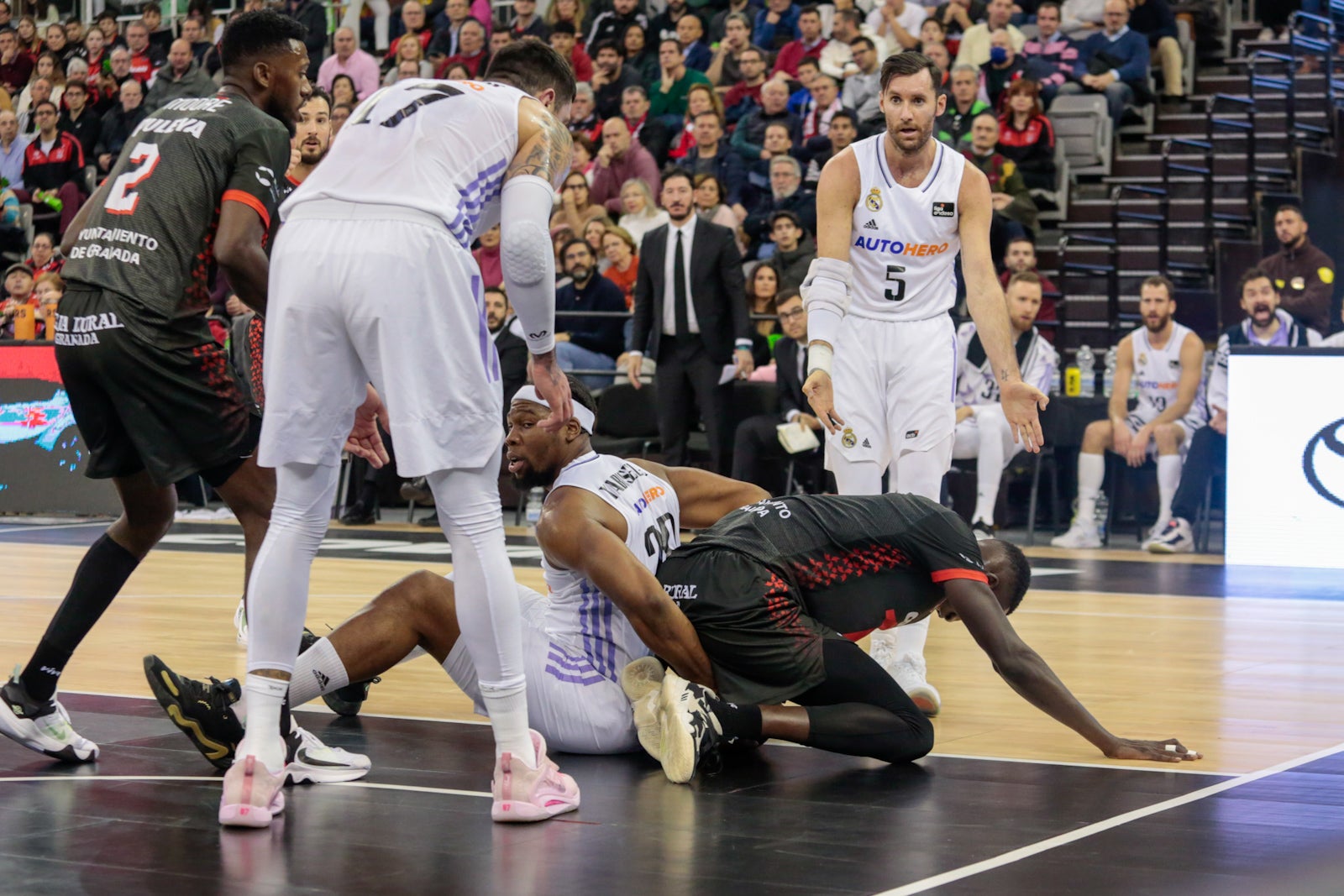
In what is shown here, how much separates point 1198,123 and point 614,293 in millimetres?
5465

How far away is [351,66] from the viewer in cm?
1762

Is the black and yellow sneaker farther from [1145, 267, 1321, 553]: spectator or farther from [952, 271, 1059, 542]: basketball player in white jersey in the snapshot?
[1145, 267, 1321, 553]: spectator

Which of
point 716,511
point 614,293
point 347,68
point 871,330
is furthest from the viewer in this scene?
point 347,68

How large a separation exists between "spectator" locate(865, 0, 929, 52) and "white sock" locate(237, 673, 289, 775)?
12.2 meters

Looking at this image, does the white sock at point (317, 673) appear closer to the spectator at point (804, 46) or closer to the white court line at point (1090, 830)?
the white court line at point (1090, 830)

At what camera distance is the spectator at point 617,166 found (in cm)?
1500

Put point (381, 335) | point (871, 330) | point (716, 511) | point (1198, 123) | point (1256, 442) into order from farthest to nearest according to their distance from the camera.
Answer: point (1198, 123)
point (1256, 442)
point (871, 330)
point (716, 511)
point (381, 335)

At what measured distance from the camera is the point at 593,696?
14.7 feet

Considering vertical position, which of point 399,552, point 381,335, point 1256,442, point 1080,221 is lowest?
point 399,552

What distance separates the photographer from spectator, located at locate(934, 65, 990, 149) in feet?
44.0

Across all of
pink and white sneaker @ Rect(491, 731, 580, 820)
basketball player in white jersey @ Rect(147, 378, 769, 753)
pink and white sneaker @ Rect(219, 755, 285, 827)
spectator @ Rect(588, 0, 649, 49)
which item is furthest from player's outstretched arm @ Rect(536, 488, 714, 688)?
spectator @ Rect(588, 0, 649, 49)

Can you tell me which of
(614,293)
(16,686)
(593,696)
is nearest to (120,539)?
(16,686)

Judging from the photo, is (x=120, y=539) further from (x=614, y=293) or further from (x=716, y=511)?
(x=614, y=293)

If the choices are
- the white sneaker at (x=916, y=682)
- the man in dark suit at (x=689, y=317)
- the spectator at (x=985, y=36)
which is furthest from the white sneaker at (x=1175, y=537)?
the white sneaker at (x=916, y=682)
